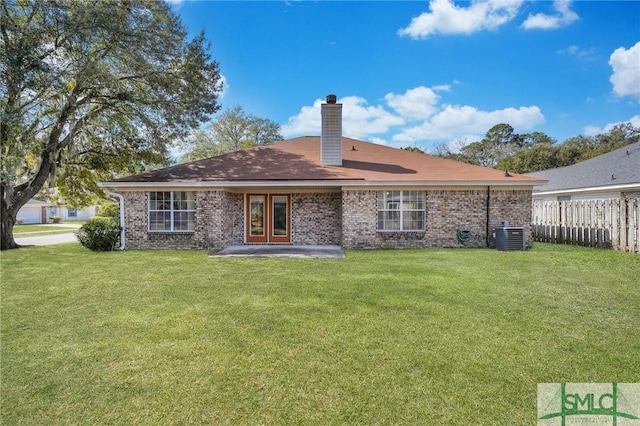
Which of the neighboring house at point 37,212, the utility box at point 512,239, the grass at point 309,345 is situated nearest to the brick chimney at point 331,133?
the utility box at point 512,239

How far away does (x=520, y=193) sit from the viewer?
1220cm

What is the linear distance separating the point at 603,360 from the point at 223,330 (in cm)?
429

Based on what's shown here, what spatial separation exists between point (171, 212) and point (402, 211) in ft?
27.9

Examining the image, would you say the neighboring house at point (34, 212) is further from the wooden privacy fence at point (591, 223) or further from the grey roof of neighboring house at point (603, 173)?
the grey roof of neighboring house at point (603, 173)

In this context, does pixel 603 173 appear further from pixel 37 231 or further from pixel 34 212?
pixel 34 212

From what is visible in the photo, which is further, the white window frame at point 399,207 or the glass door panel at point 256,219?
the glass door panel at point 256,219

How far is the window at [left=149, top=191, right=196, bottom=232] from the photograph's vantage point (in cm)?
1266

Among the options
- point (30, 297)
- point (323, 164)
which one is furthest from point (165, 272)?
point (323, 164)

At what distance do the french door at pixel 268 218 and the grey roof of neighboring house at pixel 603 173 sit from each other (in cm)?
1241

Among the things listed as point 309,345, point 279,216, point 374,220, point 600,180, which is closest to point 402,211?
point 374,220

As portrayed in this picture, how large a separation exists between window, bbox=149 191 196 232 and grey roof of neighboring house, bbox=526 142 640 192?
1573 centimetres

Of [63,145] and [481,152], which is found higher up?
[481,152]

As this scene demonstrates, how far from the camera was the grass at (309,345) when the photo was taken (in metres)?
2.84

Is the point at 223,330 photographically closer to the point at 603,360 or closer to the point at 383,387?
the point at 383,387
